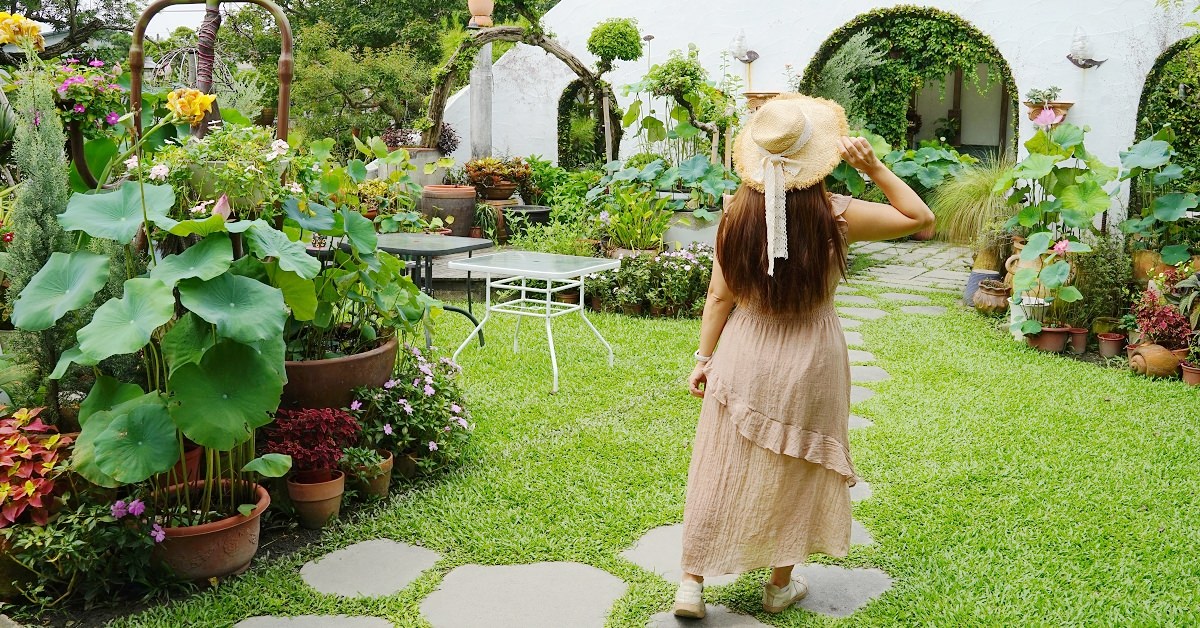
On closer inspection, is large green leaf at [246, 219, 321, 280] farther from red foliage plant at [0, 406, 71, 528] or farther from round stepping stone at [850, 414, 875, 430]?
round stepping stone at [850, 414, 875, 430]

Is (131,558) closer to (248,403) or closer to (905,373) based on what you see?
(248,403)

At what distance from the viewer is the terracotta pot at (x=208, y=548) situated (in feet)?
8.32

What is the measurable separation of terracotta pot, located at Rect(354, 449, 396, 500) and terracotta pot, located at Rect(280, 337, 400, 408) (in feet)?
0.84

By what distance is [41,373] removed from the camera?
107 inches

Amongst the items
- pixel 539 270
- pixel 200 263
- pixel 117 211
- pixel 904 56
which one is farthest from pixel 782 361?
pixel 904 56

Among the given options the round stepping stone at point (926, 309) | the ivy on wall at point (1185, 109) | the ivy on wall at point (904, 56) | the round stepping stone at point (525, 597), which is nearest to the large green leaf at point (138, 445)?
the round stepping stone at point (525, 597)

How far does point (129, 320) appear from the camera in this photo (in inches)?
89.2

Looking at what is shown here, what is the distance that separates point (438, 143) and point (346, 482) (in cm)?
838

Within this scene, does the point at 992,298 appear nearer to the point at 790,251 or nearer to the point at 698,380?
the point at 698,380

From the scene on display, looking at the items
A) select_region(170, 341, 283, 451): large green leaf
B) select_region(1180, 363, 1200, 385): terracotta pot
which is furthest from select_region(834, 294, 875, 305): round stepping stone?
select_region(170, 341, 283, 451): large green leaf

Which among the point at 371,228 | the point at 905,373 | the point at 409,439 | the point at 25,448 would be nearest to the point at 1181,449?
the point at 905,373

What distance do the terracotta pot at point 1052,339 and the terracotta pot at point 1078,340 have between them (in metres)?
0.03

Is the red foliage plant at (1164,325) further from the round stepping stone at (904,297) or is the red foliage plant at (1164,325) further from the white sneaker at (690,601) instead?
the white sneaker at (690,601)

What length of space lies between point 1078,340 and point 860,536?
3.44m
